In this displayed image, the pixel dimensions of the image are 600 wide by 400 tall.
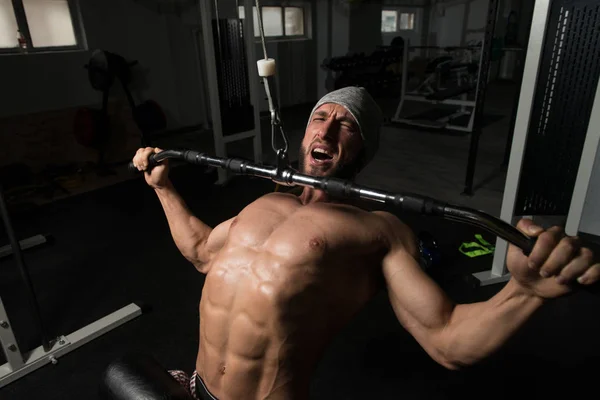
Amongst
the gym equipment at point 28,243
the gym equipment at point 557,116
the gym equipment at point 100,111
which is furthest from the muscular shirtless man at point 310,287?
the gym equipment at point 100,111

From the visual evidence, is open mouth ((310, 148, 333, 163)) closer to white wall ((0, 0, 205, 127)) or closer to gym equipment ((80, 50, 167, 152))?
gym equipment ((80, 50, 167, 152))

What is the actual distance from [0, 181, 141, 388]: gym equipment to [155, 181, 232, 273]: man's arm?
38.1 inches

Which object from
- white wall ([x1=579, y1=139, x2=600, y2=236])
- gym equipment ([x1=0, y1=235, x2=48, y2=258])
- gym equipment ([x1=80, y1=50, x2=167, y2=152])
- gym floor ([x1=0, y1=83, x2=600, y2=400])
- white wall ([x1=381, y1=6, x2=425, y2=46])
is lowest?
gym floor ([x1=0, y1=83, x2=600, y2=400])

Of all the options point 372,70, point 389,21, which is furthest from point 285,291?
point 389,21

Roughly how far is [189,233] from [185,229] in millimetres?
18

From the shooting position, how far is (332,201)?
3.76 feet

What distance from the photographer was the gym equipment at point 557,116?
6.48 feet

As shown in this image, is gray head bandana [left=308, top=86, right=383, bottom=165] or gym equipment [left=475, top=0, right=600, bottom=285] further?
gym equipment [left=475, top=0, right=600, bottom=285]

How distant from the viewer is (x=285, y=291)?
968 millimetres

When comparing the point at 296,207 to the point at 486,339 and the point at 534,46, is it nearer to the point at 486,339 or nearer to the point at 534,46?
the point at 486,339

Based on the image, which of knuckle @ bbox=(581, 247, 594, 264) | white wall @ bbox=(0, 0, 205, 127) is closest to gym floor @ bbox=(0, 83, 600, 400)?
knuckle @ bbox=(581, 247, 594, 264)

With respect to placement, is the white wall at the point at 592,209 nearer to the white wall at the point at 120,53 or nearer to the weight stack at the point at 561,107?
the weight stack at the point at 561,107

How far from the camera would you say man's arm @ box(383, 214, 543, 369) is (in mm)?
774

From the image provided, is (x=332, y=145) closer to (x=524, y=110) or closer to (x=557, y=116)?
(x=524, y=110)
